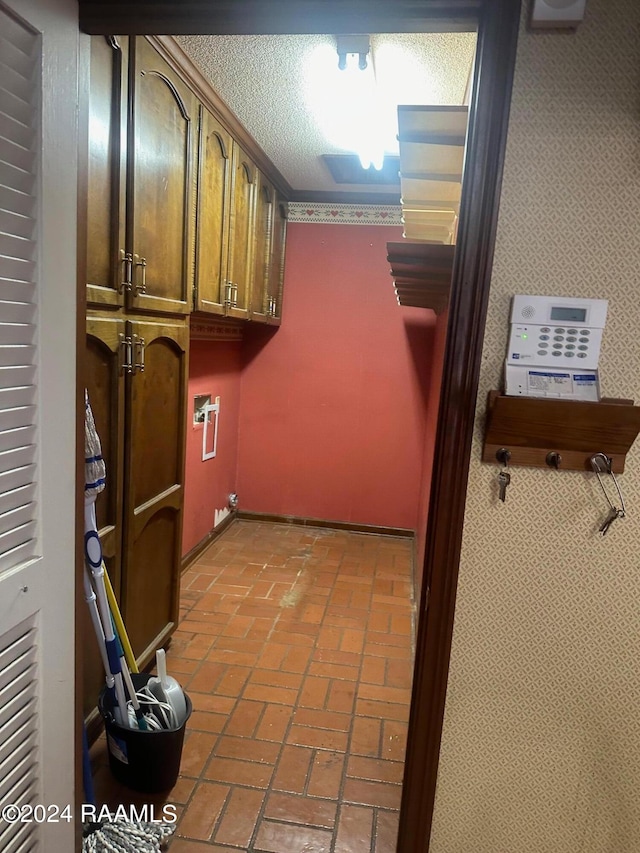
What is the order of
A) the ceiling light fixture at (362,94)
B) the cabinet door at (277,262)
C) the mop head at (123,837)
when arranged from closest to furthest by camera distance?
the mop head at (123,837)
the ceiling light fixture at (362,94)
the cabinet door at (277,262)

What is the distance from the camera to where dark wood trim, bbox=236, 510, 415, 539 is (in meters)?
4.27

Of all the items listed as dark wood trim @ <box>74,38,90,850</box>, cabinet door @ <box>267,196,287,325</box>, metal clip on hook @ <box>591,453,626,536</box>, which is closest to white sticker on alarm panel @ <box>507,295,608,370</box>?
metal clip on hook @ <box>591,453,626,536</box>

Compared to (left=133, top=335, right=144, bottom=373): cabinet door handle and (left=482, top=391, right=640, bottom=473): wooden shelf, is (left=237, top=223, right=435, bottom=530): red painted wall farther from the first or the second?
(left=482, top=391, right=640, bottom=473): wooden shelf

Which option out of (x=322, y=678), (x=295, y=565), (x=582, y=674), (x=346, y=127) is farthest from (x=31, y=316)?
(x=295, y=565)

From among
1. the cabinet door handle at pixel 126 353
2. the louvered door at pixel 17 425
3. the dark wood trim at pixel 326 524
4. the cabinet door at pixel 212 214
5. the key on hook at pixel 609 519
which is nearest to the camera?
the louvered door at pixel 17 425

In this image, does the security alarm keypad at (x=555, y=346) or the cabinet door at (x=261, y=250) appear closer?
the security alarm keypad at (x=555, y=346)

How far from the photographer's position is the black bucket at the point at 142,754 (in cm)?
171

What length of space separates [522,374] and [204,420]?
2.73 metres

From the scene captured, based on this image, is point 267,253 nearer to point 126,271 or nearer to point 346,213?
point 346,213

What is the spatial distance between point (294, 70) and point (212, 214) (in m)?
0.70

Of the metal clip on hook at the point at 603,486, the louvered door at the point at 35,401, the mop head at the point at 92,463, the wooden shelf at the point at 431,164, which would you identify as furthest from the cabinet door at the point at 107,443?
the metal clip on hook at the point at 603,486

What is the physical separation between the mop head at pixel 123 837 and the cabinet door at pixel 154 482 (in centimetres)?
65

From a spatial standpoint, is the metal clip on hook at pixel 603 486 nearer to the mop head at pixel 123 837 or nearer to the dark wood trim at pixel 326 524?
the mop head at pixel 123 837

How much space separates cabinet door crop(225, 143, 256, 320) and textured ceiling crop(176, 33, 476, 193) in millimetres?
227
